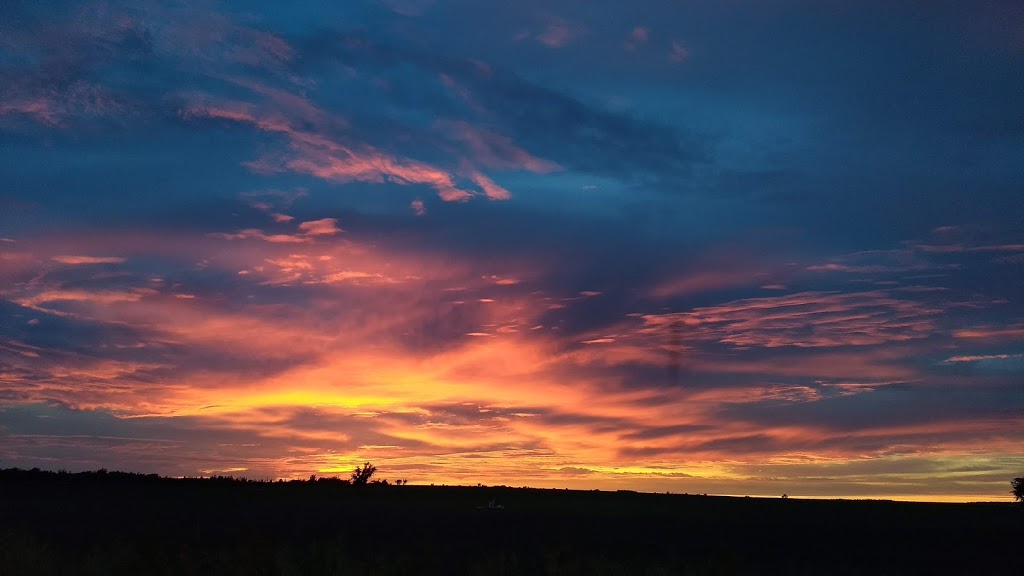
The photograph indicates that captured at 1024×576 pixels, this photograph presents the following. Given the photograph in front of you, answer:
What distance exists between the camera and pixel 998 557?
3309 cm

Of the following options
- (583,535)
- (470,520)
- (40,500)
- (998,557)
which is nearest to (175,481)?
(40,500)

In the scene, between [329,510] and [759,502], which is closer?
[329,510]

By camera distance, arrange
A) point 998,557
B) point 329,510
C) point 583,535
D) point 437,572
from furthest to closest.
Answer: point 329,510 → point 583,535 → point 998,557 → point 437,572

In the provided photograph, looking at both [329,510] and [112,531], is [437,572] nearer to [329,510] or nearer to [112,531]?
[112,531]

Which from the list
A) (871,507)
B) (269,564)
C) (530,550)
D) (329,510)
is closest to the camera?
(269,564)

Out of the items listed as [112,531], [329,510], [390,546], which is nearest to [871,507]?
[329,510]

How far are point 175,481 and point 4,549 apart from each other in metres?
42.7

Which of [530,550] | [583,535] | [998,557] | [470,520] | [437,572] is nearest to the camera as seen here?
[437,572]

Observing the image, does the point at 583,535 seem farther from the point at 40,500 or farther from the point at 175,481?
the point at 175,481

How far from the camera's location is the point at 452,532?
3769cm

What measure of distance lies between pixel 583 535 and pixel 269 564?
1974 cm

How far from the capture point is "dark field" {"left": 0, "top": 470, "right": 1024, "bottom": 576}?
70.0 ft

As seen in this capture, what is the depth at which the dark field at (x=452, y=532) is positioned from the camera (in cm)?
2134

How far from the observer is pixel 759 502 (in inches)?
2562
